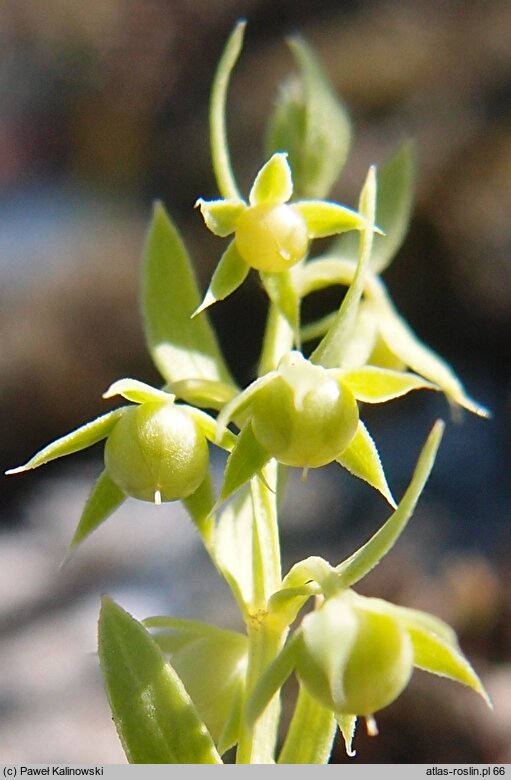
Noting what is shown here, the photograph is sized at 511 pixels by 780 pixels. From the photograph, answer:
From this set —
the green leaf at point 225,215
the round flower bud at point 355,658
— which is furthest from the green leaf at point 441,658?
the green leaf at point 225,215

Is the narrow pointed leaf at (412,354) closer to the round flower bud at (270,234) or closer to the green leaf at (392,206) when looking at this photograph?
the green leaf at (392,206)

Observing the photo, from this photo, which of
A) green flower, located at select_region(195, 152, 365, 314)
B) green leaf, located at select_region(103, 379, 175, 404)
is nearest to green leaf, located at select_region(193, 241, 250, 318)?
green flower, located at select_region(195, 152, 365, 314)

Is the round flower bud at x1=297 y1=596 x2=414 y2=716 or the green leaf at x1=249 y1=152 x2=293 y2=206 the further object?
the green leaf at x1=249 y1=152 x2=293 y2=206

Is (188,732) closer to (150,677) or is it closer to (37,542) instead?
(150,677)

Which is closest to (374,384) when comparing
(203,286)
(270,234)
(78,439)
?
Result: (270,234)

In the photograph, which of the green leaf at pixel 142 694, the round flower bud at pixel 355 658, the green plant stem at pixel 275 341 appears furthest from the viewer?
the green plant stem at pixel 275 341

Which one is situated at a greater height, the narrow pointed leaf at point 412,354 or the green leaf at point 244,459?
the green leaf at point 244,459

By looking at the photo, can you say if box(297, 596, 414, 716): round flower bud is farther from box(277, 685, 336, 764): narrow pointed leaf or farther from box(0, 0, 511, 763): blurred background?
box(0, 0, 511, 763): blurred background
